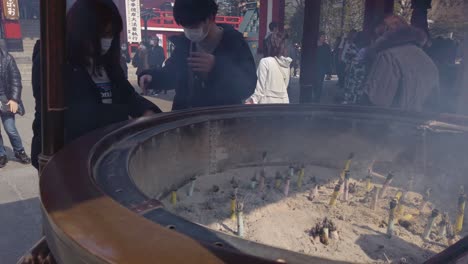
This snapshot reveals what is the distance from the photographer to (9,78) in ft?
14.6

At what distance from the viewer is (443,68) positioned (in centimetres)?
649

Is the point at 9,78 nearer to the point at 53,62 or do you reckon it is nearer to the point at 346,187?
the point at 53,62

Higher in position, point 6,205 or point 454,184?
point 454,184

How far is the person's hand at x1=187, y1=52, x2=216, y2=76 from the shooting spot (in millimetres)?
2283

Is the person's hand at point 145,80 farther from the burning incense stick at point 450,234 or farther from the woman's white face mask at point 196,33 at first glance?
the burning incense stick at point 450,234

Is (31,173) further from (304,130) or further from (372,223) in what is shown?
(372,223)

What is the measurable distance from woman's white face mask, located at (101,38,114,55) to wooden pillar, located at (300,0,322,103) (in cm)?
188

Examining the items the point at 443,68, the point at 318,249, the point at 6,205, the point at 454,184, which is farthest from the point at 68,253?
the point at 443,68

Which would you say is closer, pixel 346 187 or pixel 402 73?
pixel 346 187

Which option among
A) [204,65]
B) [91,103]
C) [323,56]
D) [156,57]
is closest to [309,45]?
[204,65]

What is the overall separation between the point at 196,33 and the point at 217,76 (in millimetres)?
301

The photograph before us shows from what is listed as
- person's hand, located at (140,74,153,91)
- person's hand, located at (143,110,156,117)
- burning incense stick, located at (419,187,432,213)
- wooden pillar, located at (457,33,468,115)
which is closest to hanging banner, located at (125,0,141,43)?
wooden pillar, located at (457,33,468,115)

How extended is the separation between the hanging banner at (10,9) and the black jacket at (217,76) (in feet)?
51.7

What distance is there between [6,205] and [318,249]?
295 centimetres
